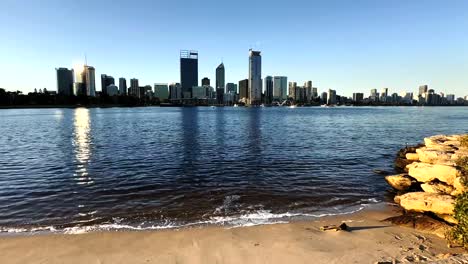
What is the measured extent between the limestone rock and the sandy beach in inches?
198

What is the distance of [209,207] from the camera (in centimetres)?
2106

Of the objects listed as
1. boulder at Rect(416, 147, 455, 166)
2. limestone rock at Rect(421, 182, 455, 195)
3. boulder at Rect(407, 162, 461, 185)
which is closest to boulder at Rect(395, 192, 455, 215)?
limestone rock at Rect(421, 182, 455, 195)

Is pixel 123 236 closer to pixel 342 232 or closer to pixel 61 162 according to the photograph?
pixel 342 232

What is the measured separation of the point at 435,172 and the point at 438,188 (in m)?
1.82

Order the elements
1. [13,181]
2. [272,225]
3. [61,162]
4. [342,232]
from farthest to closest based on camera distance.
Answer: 1. [61,162]
2. [13,181]
3. [272,225]
4. [342,232]

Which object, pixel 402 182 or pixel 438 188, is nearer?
pixel 438 188

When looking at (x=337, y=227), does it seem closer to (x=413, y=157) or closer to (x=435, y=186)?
(x=435, y=186)

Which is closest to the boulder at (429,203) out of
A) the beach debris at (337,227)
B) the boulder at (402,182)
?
the boulder at (402,182)

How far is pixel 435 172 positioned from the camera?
21078 mm

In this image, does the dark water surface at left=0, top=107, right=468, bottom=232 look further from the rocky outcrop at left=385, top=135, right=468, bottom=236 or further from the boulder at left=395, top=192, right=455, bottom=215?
the boulder at left=395, top=192, right=455, bottom=215

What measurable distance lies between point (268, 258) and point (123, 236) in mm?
7614

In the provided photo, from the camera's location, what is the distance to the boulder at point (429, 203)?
17.0 metres

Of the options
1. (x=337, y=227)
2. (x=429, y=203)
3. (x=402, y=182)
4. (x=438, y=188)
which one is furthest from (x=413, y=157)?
(x=337, y=227)

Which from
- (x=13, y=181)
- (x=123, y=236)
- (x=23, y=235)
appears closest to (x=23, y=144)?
(x=13, y=181)
